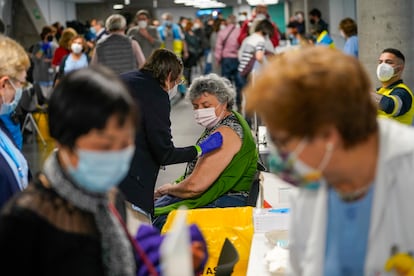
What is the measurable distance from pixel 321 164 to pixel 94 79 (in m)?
0.55

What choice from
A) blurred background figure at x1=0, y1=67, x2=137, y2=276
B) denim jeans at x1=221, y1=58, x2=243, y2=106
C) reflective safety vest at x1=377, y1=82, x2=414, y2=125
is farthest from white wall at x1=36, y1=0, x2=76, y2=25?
blurred background figure at x1=0, y1=67, x2=137, y2=276

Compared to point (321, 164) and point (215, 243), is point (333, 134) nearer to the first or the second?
point (321, 164)

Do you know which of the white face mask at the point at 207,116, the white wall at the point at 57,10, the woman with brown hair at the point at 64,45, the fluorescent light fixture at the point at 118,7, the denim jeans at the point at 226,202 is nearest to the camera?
the denim jeans at the point at 226,202

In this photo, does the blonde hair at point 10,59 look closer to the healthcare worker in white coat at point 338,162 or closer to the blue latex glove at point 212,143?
the healthcare worker in white coat at point 338,162

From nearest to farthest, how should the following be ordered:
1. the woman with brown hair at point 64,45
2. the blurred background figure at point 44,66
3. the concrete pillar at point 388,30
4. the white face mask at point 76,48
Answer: the concrete pillar at point 388,30 → the white face mask at point 76,48 → the woman with brown hair at point 64,45 → the blurred background figure at point 44,66

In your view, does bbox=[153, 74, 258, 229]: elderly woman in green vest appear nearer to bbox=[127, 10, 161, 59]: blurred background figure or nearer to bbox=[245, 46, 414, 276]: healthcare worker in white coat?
bbox=[245, 46, 414, 276]: healthcare worker in white coat

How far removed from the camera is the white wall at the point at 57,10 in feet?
84.8

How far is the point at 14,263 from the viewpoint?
1.63 meters

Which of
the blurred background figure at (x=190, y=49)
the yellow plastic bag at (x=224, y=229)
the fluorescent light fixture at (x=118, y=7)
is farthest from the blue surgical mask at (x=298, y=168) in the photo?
the fluorescent light fixture at (x=118, y=7)

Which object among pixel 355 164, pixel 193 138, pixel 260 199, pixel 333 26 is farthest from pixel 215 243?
pixel 333 26

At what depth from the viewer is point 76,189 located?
5.71 ft

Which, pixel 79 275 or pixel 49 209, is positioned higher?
pixel 49 209

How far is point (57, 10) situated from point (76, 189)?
2705 centimetres

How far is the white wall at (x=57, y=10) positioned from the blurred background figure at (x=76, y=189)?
24018 millimetres
